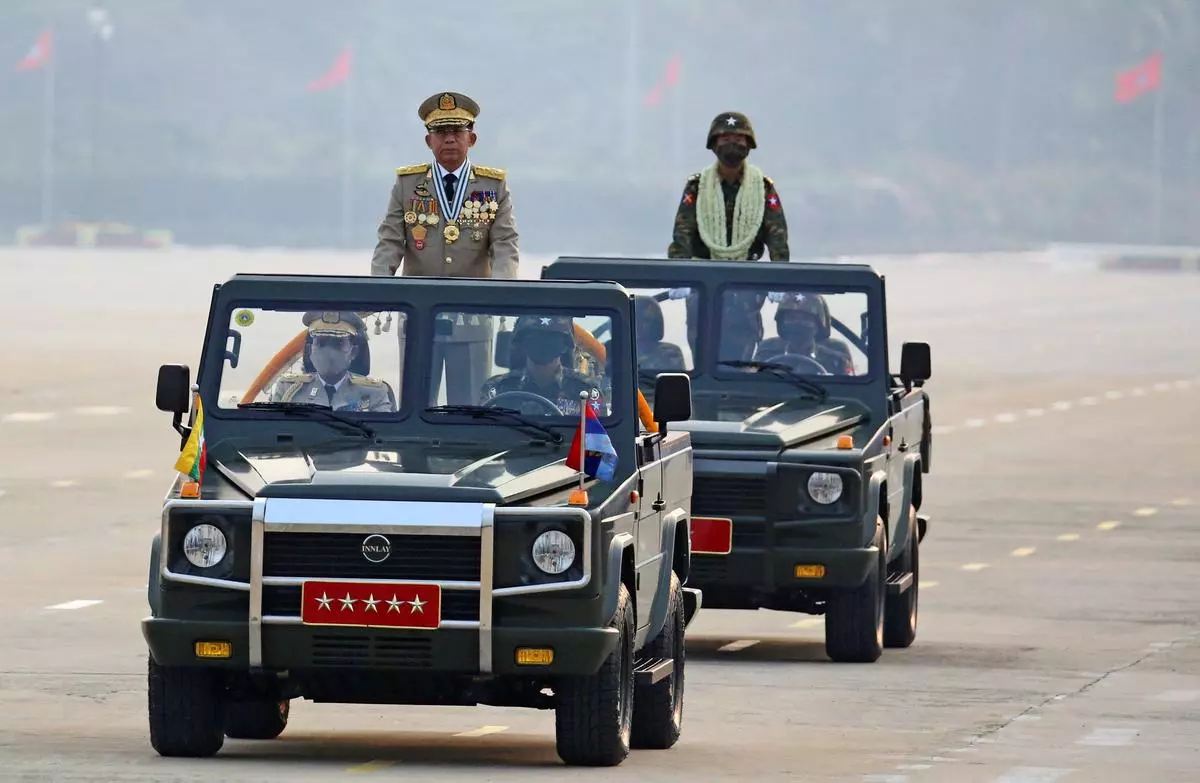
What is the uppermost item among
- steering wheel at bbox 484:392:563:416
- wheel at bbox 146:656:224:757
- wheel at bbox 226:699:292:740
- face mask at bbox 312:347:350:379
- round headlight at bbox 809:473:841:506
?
face mask at bbox 312:347:350:379

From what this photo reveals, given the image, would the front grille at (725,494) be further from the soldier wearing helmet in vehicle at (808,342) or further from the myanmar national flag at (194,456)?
the myanmar national flag at (194,456)

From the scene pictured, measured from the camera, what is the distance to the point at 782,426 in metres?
15.0

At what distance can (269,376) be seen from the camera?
11.1 m

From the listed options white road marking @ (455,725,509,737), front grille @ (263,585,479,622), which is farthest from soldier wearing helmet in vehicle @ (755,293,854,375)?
front grille @ (263,585,479,622)

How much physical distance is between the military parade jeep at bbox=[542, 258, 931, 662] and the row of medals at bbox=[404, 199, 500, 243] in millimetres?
1638

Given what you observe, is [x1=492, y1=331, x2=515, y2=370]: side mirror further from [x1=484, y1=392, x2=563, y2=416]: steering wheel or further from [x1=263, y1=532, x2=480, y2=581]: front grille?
[x1=263, y1=532, x2=480, y2=581]: front grille

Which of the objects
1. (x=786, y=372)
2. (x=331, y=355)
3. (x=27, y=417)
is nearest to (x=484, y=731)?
(x=331, y=355)

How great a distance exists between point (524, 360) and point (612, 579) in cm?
124

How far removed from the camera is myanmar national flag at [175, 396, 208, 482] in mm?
10156

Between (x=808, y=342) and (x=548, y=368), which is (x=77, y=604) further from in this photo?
(x=548, y=368)

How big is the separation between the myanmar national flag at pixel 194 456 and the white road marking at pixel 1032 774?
2.83m

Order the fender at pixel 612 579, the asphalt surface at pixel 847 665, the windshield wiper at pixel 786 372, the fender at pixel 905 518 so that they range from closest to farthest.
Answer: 1. the fender at pixel 612 579
2. the asphalt surface at pixel 847 665
3. the windshield wiper at pixel 786 372
4. the fender at pixel 905 518

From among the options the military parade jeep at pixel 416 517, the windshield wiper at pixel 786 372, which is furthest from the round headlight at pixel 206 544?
the windshield wiper at pixel 786 372

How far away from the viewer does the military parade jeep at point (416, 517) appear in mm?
9812
